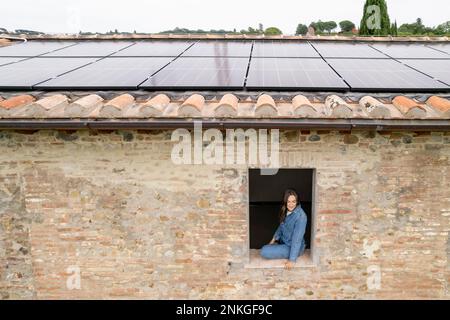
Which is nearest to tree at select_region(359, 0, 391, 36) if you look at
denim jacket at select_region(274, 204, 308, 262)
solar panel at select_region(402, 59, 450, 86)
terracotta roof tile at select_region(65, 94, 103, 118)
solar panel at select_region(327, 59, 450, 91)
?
solar panel at select_region(402, 59, 450, 86)

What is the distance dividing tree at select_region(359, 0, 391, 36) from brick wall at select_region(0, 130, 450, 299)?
15621 millimetres

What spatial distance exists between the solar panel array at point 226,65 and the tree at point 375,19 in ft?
36.6

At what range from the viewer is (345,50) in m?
7.37

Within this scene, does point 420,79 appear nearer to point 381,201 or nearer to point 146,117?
point 381,201

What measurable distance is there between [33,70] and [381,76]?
5454 mm

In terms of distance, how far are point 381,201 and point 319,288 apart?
1.55 m

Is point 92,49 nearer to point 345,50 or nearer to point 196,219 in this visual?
point 196,219

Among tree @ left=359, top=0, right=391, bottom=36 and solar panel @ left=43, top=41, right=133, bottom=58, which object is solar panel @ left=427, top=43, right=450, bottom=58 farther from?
tree @ left=359, top=0, right=391, bottom=36

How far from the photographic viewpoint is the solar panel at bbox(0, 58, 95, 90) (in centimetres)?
524

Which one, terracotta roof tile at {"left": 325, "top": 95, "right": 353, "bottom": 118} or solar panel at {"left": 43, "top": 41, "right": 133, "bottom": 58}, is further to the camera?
solar panel at {"left": 43, "top": 41, "right": 133, "bottom": 58}

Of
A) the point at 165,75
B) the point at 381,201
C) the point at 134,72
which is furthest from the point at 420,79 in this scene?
the point at 134,72

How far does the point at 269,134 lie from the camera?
4793 millimetres

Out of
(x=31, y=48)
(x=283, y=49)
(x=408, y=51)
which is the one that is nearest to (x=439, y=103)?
(x=408, y=51)

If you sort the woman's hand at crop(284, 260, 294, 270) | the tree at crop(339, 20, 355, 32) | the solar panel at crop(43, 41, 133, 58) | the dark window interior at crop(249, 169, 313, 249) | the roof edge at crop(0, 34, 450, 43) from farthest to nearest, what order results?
the tree at crop(339, 20, 355, 32) < the dark window interior at crop(249, 169, 313, 249) < the roof edge at crop(0, 34, 450, 43) < the solar panel at crop(43, 41, 133, 58) < the woman's hand at crop(284, 260, 294, 270)
